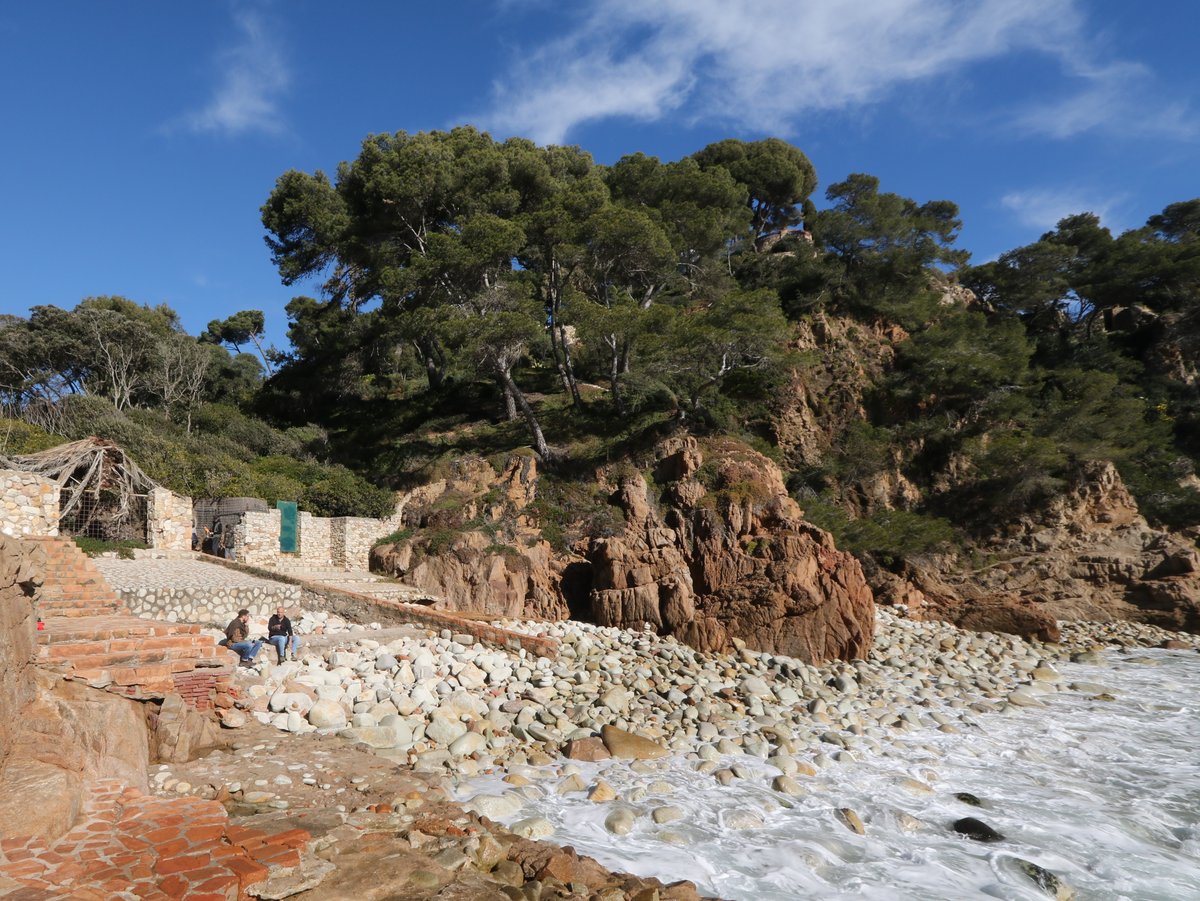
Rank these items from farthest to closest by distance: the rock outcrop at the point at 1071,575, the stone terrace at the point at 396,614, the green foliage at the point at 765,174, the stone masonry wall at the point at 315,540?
the green foliage at the point at 765,174 → the stone masonry wall at the point at 315,540 → the rock outcrop at the point at 1071,575 → the stone terrace at the point at 396,614

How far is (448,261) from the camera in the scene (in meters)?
21.8

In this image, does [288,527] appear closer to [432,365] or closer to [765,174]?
[432,365]

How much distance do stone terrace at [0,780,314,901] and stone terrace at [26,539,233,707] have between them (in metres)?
1.50

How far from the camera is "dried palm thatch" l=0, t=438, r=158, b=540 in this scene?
1595 centimetres

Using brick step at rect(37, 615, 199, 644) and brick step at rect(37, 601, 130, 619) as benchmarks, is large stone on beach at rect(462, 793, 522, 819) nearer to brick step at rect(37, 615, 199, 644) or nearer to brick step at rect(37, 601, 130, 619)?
brick step at rect(37, 615, 199, 644)

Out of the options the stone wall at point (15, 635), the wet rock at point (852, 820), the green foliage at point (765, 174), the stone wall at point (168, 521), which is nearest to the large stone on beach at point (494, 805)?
the wet rock at point (852, 820)

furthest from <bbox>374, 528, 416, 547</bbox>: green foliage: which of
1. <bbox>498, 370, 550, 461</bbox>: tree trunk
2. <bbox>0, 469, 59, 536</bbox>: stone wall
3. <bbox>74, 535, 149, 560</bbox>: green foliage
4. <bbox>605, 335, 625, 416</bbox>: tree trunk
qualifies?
<bbox>605, 335, 625, 416</bbox>: tree trunk

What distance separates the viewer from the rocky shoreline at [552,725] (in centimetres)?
568

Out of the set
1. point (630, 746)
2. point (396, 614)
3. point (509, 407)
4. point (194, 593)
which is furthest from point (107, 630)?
point (509, 407)

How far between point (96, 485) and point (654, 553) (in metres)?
15.3

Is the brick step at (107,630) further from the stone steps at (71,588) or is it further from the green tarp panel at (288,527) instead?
the green tarp panel at (288,527)

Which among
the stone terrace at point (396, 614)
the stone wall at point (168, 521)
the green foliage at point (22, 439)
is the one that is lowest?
the stone terrace at point (396, 614)

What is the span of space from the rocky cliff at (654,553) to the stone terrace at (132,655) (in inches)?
390

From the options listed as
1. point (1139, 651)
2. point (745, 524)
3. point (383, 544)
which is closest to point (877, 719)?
point (745, 524)
